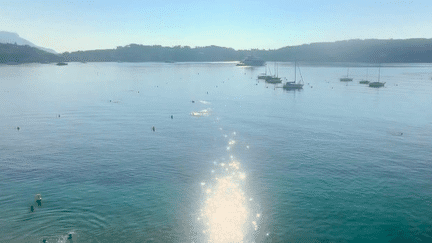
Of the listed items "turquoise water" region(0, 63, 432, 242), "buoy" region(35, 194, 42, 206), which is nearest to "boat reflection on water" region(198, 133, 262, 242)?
"turquoise water" region(0, 63, 432, 242)

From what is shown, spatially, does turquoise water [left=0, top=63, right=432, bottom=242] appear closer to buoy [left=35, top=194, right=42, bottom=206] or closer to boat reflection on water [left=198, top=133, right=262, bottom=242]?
boat reflection on water [left=198, top=133, right=262, bottom=242]

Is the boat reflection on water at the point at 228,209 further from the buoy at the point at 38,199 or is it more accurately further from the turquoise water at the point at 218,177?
the buoy at the point at 38,199

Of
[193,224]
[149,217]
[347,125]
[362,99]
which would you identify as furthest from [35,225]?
[362,99]

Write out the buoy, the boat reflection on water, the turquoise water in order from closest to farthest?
the boat reflection on water → the turquoise water → the buoy

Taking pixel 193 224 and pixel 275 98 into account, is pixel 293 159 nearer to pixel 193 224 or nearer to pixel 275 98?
pixel 193 224

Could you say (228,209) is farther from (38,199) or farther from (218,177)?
(38,199)

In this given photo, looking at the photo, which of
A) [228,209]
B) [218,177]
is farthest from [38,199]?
[218,177]

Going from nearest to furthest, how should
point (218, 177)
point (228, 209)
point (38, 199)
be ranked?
point (228, 209)
point (38, 199)
point (218, 177)

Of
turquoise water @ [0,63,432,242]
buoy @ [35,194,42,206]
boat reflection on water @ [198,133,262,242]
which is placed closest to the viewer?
boat reflection on water @ [198,133,262,242]

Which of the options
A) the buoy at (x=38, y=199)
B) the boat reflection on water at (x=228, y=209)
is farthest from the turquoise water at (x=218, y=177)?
the buoy at (x=38, y=199)
